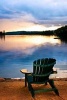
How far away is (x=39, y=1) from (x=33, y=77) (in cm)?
1227

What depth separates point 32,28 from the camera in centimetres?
1477

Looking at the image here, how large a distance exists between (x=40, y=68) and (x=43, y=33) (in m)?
10.1

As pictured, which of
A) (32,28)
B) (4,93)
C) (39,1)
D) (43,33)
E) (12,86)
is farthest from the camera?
(39,1)

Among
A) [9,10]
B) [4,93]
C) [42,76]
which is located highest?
[9,10]

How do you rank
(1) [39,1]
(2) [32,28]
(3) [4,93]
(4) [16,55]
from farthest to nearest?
(4) [16,55], (1) [39,1], (2) [32,28], (3) [4,93]

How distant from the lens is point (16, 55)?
2572 centimetres

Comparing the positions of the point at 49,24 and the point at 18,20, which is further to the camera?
the point at 18,20

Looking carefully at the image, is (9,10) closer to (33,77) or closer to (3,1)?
(3,1)

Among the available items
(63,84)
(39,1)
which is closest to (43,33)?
(39,1)

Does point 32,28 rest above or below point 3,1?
below

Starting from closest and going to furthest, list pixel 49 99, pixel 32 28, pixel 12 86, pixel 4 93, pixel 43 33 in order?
pixel 49 99 < pixel 4 93 < pixel 12 86 < pixel 32 28 < pixel 43 33

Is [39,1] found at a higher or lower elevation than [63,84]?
higher

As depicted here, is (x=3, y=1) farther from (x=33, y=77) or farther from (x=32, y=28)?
(x=33, y=77)

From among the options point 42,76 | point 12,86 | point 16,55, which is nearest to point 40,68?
point 42,76
